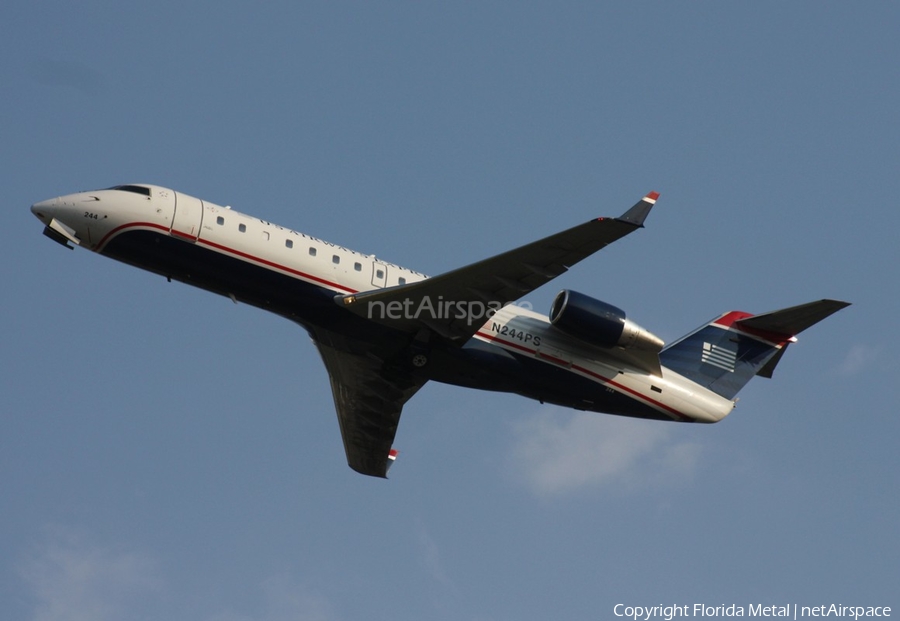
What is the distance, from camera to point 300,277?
83.7 ft

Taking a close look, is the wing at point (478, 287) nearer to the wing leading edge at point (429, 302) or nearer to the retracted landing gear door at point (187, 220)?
the wing leading edge at point (429, 302)

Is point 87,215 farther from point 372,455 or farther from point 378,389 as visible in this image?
point 372,455

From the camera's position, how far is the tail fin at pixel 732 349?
29844mm

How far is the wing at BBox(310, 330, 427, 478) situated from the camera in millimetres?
27812

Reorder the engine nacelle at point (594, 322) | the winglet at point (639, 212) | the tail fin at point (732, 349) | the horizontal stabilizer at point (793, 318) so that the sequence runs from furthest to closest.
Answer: the tail fin at point (732, 349) → the horizontal stabilizer at point (793, 318) → the engine nacelle at point (594, 322) → the winglet at point (639, 212)

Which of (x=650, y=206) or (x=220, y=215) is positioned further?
(x=220, y=215)

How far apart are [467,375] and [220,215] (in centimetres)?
684

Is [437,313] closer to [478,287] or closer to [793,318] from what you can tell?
[478,287]

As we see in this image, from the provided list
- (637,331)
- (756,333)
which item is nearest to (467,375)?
(637,331)

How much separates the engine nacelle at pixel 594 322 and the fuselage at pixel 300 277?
17.8 inches

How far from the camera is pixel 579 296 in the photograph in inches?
1059

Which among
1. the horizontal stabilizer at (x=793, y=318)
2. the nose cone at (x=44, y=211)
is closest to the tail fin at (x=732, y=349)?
the horizontal stabilizer at (x=793, y=318)

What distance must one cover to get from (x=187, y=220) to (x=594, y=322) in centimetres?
951

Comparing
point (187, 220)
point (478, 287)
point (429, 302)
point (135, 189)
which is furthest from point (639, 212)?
point (135, 189)
